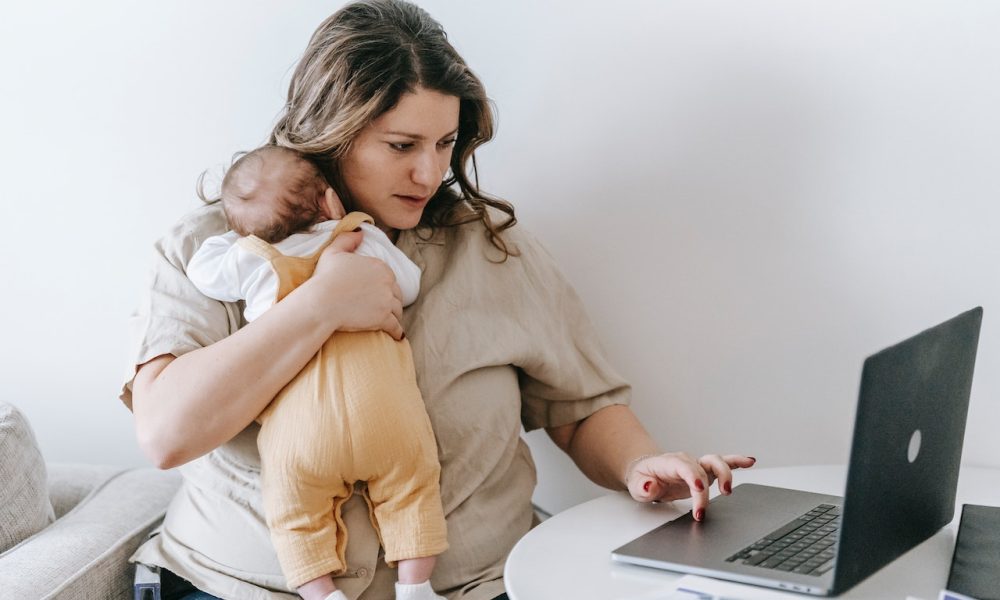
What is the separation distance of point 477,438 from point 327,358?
0.28 metres

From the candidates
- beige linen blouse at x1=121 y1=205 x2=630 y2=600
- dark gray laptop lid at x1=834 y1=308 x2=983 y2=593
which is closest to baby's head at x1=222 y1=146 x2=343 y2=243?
beige linen blouse at x1=121 y1=205 x2=630 y2=600

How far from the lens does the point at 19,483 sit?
1.58 metres

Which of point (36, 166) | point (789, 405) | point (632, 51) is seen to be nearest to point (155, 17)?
point (36, 166)

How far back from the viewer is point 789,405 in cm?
170

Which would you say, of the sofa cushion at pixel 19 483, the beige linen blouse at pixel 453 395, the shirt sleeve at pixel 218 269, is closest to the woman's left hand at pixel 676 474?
the beige linen blouse at pixel 453 395

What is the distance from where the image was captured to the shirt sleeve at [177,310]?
55.3 inches

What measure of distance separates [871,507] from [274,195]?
2.85 feet

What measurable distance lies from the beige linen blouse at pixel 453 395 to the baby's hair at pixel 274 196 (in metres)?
0.12

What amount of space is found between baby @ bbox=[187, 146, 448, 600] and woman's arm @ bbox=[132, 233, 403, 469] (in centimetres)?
3

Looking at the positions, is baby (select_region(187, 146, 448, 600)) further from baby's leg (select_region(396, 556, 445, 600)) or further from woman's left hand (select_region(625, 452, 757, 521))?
woman's left hand (select_region(625, 452, 757, 521))

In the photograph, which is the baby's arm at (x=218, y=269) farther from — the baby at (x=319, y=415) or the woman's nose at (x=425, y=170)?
the woman's nose at (x=425, y=170)

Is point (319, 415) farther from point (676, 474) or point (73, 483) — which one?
point (73, 483)

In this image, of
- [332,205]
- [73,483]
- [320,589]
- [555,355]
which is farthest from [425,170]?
[73,483]

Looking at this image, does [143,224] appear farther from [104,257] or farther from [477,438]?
[477,438]
